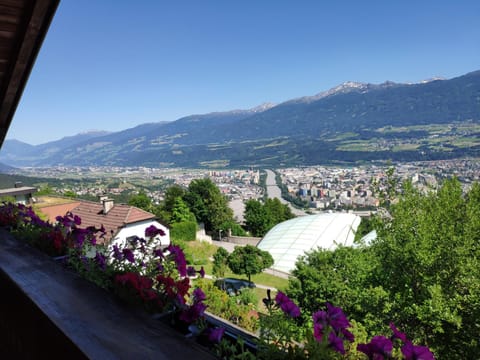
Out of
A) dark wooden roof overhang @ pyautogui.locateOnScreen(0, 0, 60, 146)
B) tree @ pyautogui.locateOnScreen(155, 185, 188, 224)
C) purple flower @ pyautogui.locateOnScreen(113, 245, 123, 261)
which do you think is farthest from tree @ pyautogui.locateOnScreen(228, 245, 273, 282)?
purple flower @ pyautogui.locateOnScreen(113, 245, 123, 261)

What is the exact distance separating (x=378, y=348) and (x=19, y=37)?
6.80ft

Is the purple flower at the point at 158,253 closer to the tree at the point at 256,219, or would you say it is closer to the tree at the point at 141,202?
the tree at the point at 141,202

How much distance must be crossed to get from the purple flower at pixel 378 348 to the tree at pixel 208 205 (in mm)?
27731

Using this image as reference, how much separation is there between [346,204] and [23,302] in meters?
61.6

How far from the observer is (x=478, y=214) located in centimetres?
732

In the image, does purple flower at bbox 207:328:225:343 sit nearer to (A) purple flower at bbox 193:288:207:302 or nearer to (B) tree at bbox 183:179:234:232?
(A) purple flower at bbox 193:288:207:302

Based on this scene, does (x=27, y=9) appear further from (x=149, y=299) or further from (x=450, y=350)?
(x=450, y=350)

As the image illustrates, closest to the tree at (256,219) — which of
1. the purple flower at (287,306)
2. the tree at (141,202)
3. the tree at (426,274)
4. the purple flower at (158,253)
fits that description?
the tree at (141,202)

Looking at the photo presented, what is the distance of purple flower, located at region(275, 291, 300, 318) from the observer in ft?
2.92

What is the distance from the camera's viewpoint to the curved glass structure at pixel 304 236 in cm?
2028

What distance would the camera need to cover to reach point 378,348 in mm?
698

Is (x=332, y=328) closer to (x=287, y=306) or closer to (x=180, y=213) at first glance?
(x=287, y=306)

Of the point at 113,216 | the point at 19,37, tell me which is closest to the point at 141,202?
the point at 113,216

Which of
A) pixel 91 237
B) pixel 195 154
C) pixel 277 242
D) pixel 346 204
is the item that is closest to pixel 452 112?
pixel 195 154
